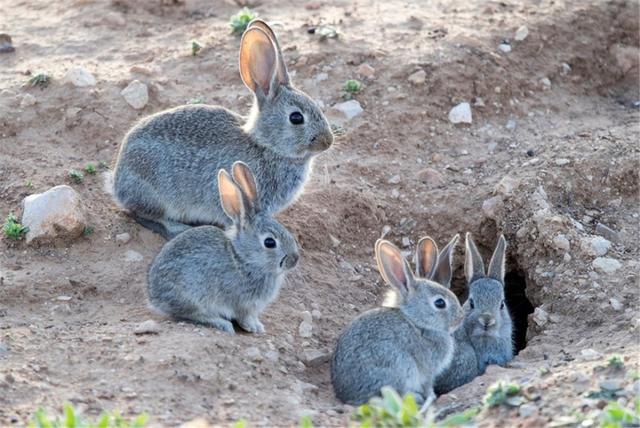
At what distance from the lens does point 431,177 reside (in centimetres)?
877

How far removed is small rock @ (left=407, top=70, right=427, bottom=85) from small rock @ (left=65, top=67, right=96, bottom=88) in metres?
2.85

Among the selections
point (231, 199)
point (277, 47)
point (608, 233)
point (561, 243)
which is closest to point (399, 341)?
point (231, 199)

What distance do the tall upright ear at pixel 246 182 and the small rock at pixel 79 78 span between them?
8.56 feet

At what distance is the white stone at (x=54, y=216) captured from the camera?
7637 millimetres

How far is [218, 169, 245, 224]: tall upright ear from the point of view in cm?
702

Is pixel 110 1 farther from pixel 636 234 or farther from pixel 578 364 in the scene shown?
pixel 578 364

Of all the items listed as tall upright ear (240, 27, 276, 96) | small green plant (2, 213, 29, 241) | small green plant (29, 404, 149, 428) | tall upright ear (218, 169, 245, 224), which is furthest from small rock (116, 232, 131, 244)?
small green plant (29, 404, 149, 428)

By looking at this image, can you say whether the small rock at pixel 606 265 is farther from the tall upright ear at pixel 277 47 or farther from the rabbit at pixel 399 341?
the tall upright ear at pixel 277 47

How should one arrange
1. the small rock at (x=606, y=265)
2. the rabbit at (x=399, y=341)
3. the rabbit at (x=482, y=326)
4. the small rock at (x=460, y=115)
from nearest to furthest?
the rabbit at (x=399, y=341), the rabbit at (x=482, y=326), the small rock at (x=606, y=265), the small rock at (x=460, y=115)

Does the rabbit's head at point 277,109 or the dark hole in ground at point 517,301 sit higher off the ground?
the rabbit's head at point 277,109

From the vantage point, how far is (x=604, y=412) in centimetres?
520

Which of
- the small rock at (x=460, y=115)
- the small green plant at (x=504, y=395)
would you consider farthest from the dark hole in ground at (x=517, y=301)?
the small green plant at (x=504, y=395)

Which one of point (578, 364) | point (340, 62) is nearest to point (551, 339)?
point (578, 364)

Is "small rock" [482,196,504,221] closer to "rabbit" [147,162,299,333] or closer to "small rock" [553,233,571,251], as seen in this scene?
"small rock" [553,233,571,251]
